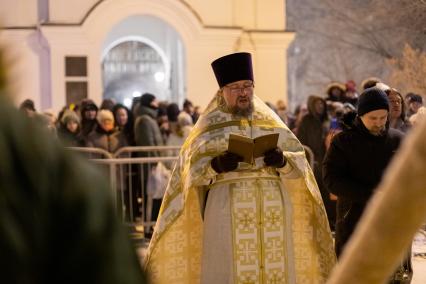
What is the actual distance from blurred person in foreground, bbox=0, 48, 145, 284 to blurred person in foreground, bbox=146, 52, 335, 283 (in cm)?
497

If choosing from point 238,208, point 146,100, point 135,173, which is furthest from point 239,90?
point 146,100

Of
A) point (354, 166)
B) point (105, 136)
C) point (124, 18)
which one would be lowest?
point (354, 166)

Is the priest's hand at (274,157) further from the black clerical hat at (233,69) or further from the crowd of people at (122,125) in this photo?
the crowd of people at (122,125)

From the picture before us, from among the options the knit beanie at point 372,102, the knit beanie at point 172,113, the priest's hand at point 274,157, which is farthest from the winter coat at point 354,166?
the knit beanie at point 172,113

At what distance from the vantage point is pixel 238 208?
6406mm

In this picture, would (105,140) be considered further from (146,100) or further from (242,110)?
(242,110)

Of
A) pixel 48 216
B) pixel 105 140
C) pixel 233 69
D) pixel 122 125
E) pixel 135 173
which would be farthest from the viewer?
pixel 122 125

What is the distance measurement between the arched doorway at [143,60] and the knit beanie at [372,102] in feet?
60.8

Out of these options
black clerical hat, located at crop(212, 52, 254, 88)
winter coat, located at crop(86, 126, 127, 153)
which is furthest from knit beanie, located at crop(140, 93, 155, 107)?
black clerical hat, located at crop(212, 52, 254, 88)

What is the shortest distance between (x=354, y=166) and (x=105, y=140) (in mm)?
6545

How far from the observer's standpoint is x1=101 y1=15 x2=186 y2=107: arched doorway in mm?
28938

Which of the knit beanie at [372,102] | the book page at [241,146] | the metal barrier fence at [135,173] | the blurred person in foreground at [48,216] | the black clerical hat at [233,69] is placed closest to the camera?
the blurred person in foreground at [48,216]

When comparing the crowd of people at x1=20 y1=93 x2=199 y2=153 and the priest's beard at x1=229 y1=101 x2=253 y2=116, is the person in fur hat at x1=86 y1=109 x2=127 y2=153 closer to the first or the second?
the crowd of people at x1=20 y1=93 x2=199 y2=153

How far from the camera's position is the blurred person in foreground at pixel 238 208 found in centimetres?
640
